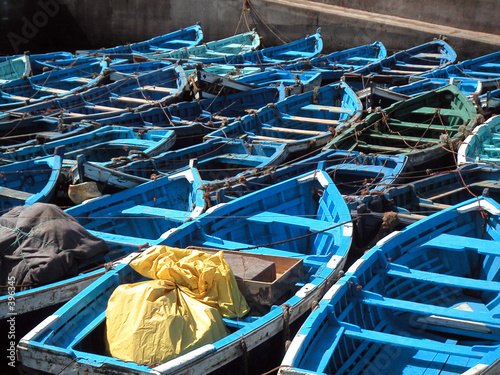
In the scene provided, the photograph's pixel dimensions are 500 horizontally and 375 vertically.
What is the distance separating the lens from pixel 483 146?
11867 mm

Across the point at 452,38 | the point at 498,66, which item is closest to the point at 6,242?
the point at 498,66

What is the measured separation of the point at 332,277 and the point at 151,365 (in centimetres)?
240

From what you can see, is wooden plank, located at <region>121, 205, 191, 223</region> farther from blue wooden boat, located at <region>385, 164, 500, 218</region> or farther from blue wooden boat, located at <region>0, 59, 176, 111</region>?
blue wooden boat, located at <region>0, 59, 176, 111</region>

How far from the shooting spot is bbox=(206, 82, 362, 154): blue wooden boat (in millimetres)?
12430

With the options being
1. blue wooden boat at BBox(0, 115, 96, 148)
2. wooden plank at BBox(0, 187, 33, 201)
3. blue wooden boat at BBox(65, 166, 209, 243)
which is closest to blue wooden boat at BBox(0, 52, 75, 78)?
blue wooden boat at BBox(0, 115, 96, 148)

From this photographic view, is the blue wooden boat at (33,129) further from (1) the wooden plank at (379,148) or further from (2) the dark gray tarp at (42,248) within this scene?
(1) the wooden plank at (379,148)

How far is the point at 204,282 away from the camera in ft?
22.2

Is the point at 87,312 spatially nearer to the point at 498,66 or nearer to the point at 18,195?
the point at 18,195

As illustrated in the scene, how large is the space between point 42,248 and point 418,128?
25.7 ft

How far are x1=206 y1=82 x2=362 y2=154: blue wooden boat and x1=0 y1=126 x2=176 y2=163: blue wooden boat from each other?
994 millimetres

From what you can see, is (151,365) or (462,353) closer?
(151,365)

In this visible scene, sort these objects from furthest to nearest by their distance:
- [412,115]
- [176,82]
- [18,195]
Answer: [176,82] < [412,115] < [18,195]

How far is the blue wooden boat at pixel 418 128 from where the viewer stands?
11.6 meters

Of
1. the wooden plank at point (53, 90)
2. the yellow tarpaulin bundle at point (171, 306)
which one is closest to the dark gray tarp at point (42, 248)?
the yellow tarpaulin bundle at point (171, 306)
